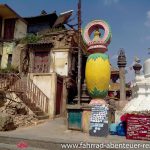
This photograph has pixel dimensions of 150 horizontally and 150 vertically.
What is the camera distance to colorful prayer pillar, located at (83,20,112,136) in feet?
35.0

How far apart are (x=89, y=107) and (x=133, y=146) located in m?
3.43

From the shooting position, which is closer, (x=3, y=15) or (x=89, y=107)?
(x=89, y=107)

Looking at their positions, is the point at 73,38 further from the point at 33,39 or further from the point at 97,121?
the point at 97,121

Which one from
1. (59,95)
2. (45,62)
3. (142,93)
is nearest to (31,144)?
(142,93)

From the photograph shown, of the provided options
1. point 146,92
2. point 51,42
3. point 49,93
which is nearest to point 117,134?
point 146,92

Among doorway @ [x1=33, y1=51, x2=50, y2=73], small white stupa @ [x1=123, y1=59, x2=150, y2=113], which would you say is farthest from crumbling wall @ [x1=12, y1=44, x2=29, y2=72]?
small white stupa @ [x1=123, y1=59, x2=150, y2=113]

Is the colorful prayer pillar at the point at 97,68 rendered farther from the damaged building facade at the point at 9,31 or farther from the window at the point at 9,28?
the window at the point at 9,28

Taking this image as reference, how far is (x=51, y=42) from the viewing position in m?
21.5

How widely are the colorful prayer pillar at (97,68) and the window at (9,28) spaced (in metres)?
14.8

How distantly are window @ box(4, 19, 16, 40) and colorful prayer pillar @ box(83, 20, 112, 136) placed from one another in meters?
14.8

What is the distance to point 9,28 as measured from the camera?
25609 mm

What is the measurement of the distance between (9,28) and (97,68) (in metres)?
16.6

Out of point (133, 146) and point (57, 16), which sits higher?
point (57, 16)

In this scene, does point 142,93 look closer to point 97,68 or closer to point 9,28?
point 97,68
